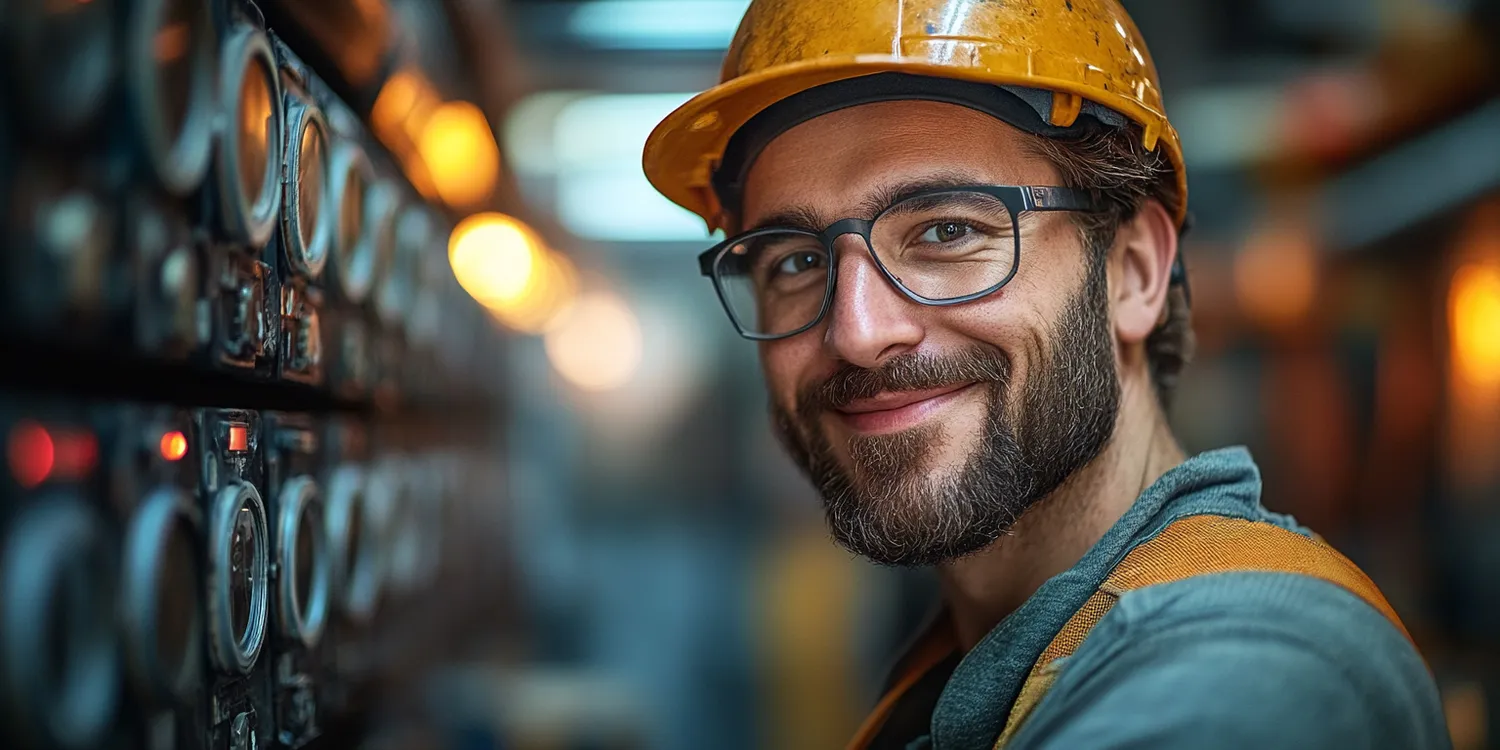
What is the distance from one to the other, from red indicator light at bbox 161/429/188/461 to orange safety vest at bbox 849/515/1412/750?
2.88 ft

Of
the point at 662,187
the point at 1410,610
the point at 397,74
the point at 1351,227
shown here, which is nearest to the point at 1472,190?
the point at 1351,227

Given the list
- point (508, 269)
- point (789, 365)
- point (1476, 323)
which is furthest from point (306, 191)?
point (1476, 323)

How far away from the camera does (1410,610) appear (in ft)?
14.8

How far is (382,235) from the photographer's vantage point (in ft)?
6.10

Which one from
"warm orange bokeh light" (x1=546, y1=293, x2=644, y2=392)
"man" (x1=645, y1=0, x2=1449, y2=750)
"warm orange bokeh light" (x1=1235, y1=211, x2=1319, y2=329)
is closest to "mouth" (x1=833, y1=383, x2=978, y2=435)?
"man" (x1=645, y1=0, x2=1449, y2=750)

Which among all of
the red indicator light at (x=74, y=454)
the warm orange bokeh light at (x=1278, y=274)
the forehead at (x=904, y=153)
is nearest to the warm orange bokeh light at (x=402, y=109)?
the forehead at (x=904, y=153)

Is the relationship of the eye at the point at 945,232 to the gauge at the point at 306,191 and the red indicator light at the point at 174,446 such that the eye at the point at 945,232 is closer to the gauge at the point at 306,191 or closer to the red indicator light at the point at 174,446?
the gauge at the point at 306,191

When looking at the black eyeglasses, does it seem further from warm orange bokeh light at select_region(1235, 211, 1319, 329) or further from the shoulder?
warm orange bokeh light at select_region(1235, 211, 1319, 329)

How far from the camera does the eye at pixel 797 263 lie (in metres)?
1.62

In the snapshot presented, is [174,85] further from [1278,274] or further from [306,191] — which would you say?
[1278,274]

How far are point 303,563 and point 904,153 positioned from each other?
37.7 inches

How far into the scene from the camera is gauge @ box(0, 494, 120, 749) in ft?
2.74

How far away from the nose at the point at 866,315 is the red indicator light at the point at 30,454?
89cm

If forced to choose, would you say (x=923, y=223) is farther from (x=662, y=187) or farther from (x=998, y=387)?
(x=662, y=187)
